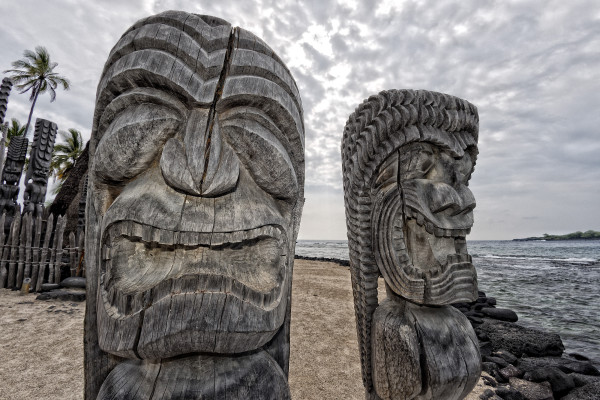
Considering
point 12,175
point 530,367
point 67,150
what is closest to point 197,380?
point 530,367

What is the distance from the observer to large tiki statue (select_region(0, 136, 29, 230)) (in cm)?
1103

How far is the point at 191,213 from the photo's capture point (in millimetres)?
1142

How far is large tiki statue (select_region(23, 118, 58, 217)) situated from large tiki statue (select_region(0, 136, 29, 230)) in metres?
0.35

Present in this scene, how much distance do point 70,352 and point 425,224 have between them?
497 centimetres

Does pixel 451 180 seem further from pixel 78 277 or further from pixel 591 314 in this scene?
pixel 591 314

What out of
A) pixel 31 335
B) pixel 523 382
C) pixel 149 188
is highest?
pixel 149 188

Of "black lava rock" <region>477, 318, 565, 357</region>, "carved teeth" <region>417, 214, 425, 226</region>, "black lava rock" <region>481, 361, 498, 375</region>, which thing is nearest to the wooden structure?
"carved teeth" <region>417, 214, 425, 226</region>

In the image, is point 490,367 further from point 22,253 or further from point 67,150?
point 67,150

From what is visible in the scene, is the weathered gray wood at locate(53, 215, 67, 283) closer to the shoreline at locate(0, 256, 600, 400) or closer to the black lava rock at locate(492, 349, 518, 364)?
the shoreline at locate(0, 256, 600, 400)

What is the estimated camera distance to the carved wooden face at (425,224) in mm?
1862

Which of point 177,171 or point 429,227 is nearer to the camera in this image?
point 177,171

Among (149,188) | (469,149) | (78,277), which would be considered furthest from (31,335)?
(469,149)

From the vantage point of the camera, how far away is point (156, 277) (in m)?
1.08

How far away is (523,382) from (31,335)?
7112 mm
